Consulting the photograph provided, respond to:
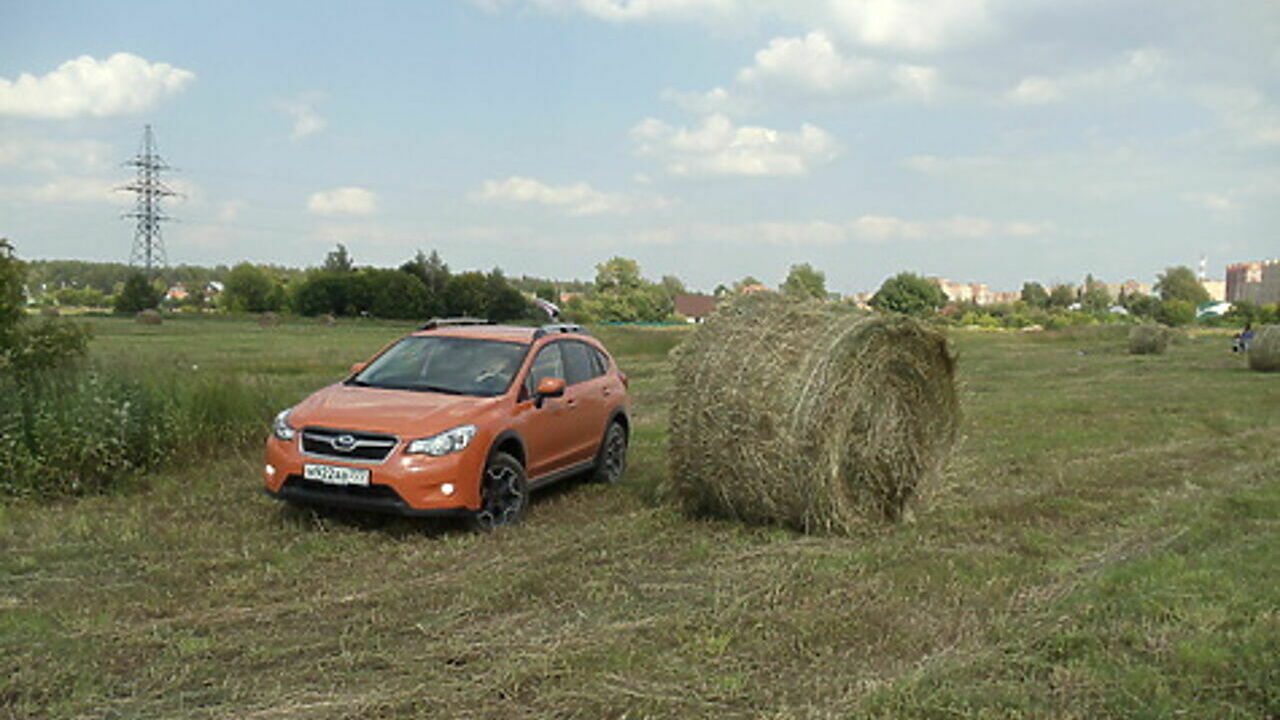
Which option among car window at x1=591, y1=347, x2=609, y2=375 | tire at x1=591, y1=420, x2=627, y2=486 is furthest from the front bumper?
car window at x1=591, y1=347, x2=609, y2=375

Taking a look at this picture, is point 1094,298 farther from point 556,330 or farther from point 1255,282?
point 556,330

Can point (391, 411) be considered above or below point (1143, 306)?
below

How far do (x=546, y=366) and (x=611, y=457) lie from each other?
1677 millimetres

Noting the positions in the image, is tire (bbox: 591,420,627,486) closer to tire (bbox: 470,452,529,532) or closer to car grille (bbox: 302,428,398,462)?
tire (bbox: 470,452,529,532)

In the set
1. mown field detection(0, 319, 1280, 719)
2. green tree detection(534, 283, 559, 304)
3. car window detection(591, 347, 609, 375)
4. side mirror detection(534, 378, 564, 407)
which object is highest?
green tree detection(534, 283, 559, 304)

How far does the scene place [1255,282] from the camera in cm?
16512

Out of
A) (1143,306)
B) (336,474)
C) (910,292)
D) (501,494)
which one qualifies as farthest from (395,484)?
(1143,306)

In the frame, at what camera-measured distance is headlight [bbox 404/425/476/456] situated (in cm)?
775

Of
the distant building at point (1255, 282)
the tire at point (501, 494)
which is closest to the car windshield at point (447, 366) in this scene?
the tire at point (501, 494)

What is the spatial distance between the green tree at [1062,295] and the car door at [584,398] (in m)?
128

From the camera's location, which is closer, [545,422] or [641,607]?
[641,607]

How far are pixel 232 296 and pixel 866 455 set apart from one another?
112 meters

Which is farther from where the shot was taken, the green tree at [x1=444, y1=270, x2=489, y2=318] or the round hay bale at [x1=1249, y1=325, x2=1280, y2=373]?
the green tree at [x1=444, y1=270, x2=489, y2=318]

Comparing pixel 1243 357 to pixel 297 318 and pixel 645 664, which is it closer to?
pixel 645 664
